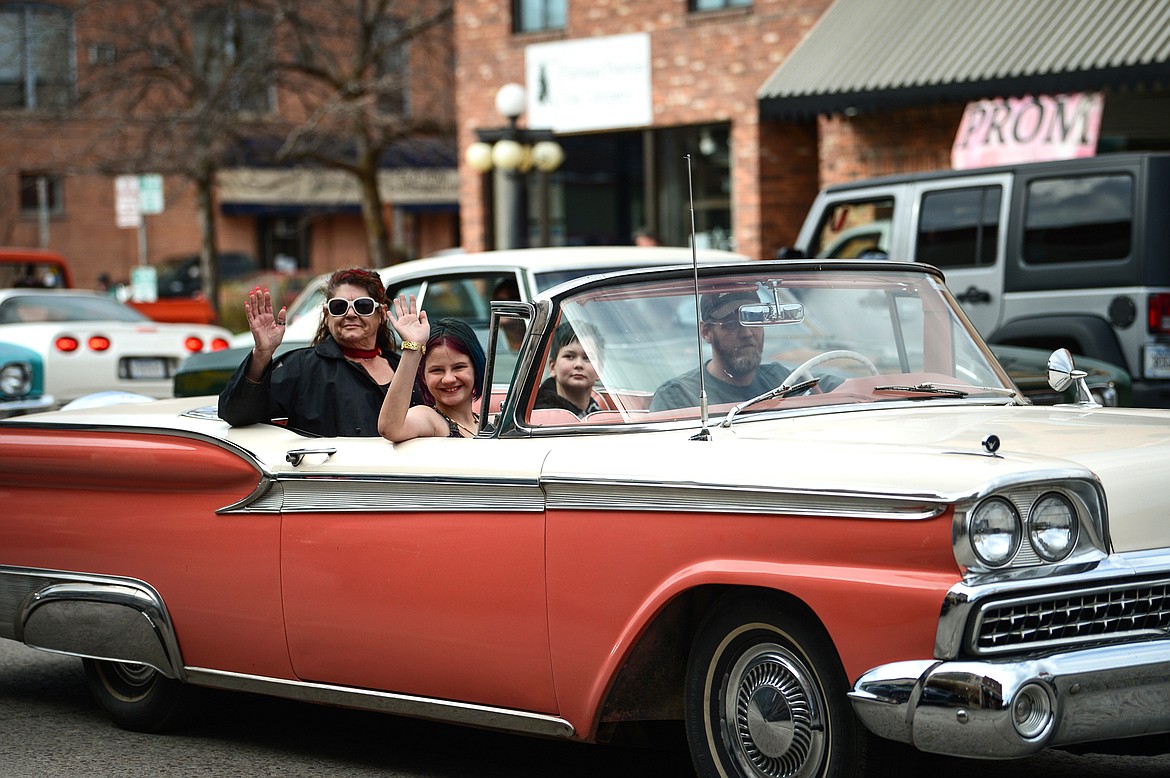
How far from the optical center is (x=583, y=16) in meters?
21.1

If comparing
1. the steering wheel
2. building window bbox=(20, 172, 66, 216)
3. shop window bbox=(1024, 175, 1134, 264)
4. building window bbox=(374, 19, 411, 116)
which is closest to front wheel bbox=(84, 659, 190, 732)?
the steering wheel

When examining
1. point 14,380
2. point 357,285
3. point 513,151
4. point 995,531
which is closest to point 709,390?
point 995,531

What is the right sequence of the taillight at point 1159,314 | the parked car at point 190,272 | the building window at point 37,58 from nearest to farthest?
the taillight at point 1159,314 < the building window at point 37,58 < the parked car at point 190,272

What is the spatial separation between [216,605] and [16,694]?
1.88 m

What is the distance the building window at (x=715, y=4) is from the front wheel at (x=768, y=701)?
16381mm

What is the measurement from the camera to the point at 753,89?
19.7 meters

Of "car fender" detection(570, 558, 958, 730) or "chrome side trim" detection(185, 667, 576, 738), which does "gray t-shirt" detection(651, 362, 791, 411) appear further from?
"chrome side trim" detection(185, 667, 576, 738)

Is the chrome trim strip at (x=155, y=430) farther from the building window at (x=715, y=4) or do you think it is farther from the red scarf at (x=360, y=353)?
the building window at (x=715, y=4)

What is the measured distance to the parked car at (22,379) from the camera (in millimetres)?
12758

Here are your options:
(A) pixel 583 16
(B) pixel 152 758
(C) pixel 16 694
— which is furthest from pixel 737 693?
(A) pixel 583 16

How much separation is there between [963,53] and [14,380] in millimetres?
9239

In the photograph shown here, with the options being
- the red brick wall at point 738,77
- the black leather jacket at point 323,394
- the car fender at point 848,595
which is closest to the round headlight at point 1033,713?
the car fender at point 848,595

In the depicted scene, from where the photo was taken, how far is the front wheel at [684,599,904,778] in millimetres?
3949

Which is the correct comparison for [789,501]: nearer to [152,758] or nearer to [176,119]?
[152,758]
